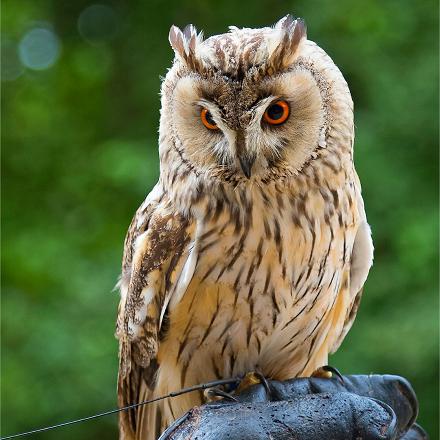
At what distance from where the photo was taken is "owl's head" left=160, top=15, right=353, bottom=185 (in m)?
1.89

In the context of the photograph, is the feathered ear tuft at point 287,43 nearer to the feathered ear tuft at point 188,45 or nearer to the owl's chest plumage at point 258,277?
the feathered ear tuft at point 188,45

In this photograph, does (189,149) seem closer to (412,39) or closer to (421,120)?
(421,120)

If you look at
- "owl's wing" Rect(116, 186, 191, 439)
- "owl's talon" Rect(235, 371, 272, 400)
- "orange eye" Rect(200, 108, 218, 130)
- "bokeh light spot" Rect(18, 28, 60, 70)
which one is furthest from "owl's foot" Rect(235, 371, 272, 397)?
"bokeh light spot" Rect(18, 28, 60, 70)

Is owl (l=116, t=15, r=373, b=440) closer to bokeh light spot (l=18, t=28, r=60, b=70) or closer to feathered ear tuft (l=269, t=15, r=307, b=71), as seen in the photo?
feathered ear tuft (l=269, t=15, r=307, b=71)

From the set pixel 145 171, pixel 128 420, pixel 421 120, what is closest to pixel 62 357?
pixel 145 171

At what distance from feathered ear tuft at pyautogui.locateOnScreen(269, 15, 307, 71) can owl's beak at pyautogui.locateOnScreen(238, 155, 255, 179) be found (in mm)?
226

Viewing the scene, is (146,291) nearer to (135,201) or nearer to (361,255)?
(361,255)

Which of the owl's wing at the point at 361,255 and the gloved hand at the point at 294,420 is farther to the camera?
the owl's wing at the point at 361,255

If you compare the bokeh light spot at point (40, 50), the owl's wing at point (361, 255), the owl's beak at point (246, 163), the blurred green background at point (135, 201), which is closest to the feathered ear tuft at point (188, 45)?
the owl's beak at point (246, 163)

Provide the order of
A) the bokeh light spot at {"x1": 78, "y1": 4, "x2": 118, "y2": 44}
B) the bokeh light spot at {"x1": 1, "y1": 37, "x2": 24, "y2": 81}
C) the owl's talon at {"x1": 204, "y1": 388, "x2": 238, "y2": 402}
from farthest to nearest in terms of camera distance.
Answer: the bokeh light spot at {"x1": 78, "y1": 4, "x2": 118, "y2": 44}, the bokeh light spot at {"x1": 1, "y1": 37, "x2": 24, "y2": 81}, the owl's talon at {"x1": 204, "y1": 388, "x2": 238, "y2": 402}

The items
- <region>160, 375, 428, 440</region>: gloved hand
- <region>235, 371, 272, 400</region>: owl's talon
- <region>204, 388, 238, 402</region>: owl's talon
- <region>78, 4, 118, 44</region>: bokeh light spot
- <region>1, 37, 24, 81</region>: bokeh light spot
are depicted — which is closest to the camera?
<region>160, 375, 428, 440</region>: gloved hand

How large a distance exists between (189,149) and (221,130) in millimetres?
157

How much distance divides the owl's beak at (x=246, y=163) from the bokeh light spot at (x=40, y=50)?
4.12 meters

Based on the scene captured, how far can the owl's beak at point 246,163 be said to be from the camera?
6.34 ft
